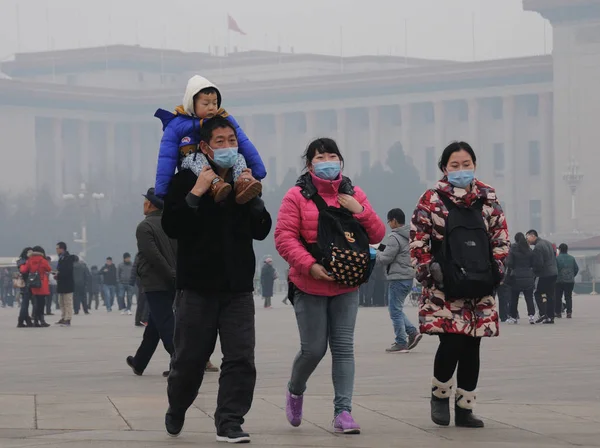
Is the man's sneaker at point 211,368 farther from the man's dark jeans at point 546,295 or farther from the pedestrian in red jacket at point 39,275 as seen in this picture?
the pedestrian in red jacket at point 39,275

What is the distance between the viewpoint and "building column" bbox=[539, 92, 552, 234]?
112m

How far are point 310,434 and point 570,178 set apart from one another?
82005 millimetres

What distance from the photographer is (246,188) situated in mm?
8219

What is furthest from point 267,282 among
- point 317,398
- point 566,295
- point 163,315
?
point 317,398

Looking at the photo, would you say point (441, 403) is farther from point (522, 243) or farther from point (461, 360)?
point (522, 243)

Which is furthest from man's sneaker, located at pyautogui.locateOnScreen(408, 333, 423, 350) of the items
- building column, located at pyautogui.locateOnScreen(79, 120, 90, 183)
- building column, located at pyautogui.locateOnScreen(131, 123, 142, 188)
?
building column, located at pyautogui.locateOnScreen(131, 123, 142, 188)

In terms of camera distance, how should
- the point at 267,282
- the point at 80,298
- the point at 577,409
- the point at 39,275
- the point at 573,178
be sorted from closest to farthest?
the point at 577,409 → the point at 39,275 → the point at 80,298 → the point at 267,282 → the point at 573,178

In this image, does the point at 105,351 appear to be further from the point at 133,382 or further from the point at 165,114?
the point at 165,114

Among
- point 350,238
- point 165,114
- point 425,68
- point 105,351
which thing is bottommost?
point 105,351

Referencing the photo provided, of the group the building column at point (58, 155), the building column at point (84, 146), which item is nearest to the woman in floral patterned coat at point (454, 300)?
the building column at point (58, 155)

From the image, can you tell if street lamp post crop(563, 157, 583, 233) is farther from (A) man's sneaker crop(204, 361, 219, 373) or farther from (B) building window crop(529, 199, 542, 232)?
(A) man's sneaker crop(204, 361, 219, 373)

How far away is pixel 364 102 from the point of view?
123 meters

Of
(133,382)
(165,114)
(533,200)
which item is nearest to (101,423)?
(165,114)

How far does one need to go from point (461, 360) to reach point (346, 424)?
825mm
